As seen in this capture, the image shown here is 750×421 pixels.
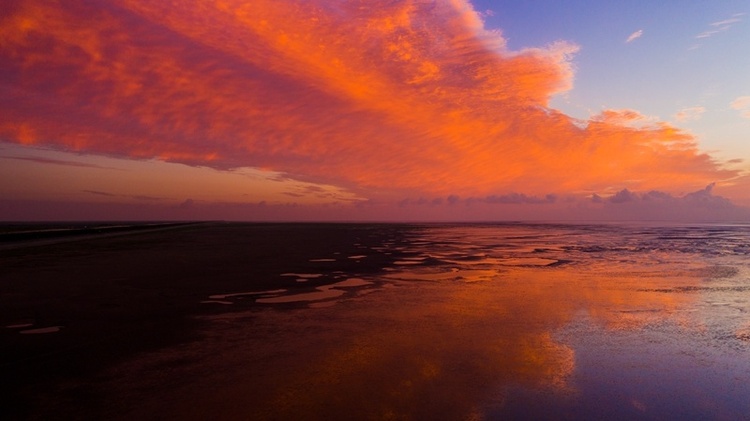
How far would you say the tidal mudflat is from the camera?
Answer: 544 centimetres

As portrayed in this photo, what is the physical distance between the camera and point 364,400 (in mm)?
5527

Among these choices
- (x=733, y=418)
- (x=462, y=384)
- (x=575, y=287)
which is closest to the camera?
(x=733, y=418)

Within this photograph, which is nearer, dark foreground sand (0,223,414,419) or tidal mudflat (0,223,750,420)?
tidal mudflat (0,223,750,420)

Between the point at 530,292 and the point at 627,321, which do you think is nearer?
the point at 627,321

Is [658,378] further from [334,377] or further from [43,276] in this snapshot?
[43,276]

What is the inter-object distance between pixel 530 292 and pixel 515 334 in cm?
547

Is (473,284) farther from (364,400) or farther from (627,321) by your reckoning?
(364,400)

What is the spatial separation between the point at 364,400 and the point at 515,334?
4.44 metres

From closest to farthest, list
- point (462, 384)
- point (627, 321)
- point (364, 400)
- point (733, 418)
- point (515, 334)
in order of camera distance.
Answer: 1. point (733, 418)
2. point (364, 400)
3. point (462, 384)
4. point (515, 334)
5. point (627, 321)

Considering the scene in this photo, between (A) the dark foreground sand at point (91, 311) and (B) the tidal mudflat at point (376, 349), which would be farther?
(A) the dark foreground sand at point (91, 311)

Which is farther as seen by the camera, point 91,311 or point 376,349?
point 91,311

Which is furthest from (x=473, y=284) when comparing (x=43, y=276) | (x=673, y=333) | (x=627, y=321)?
(x=43, y=276)

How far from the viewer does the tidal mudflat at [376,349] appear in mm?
5441

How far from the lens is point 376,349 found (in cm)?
779
